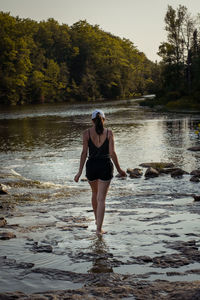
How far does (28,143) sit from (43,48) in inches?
3414

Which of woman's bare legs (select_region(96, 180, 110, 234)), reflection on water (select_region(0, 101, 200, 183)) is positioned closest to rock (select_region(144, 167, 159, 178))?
reflection on water (select_region(0, 101, 200, 183))

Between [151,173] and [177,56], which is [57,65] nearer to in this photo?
[177,56]

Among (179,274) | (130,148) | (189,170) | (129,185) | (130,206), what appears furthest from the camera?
(130,148)

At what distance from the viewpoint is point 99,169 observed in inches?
255

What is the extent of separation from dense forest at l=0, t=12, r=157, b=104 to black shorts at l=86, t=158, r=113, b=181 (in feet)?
259

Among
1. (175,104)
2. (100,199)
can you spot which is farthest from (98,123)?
(175,104)

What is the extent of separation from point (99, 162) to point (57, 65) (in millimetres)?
101882

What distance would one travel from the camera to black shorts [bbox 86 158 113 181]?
648 cm

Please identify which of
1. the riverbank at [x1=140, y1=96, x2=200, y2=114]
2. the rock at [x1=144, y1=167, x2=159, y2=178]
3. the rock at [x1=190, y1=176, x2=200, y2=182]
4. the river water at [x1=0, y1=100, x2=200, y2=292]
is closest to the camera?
the river water at [x1=0, y1=100, x2=200, y2=292]

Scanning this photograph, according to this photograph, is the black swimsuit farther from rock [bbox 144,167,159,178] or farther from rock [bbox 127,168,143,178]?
rock [bbox 144,167,159,178]

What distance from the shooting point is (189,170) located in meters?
14.8

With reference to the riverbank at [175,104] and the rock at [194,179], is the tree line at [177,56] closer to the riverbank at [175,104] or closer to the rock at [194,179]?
the riverbank at [175,104]

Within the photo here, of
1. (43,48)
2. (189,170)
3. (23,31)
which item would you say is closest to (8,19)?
(23,31)

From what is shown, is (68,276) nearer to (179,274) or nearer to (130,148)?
(179,274)
